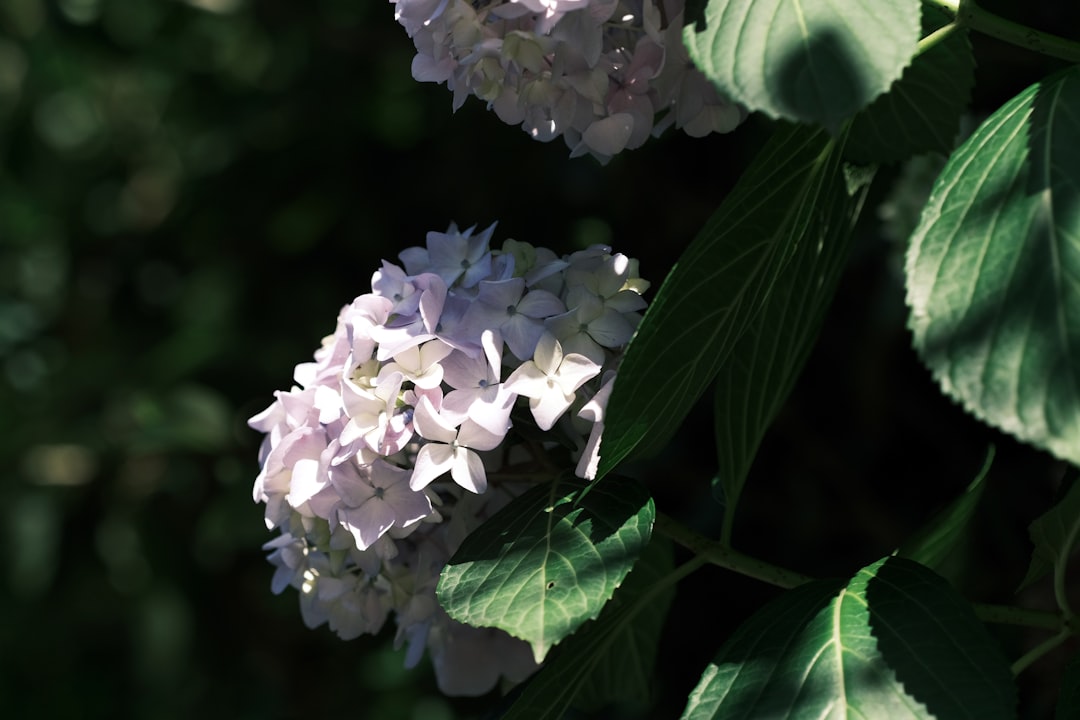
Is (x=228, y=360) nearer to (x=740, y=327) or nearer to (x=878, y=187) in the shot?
(x=878, y=187)

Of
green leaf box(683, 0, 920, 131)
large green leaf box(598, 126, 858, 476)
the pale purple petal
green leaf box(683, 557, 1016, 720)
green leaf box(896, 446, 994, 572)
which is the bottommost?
green leaf box(896, 446, 994, 572)

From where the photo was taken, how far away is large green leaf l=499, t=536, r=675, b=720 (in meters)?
0.76

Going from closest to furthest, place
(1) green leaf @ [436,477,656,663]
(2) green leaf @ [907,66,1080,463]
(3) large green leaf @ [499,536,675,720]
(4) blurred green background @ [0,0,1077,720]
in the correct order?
(2) green leaf @ [907,66,1080,463] → (1) green leaf @ [436,477,656,663] → (3) large green leaf @ [499,536,675,720] → (4) blurred green background @ [0,0,1077,720]

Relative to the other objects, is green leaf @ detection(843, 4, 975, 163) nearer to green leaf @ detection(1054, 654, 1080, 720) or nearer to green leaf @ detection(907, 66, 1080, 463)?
green leaf @ detection(907, 66, 1080, 463)

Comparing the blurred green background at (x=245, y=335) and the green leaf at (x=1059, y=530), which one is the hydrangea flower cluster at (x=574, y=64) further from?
the blurred green background at (x=245, y=335)

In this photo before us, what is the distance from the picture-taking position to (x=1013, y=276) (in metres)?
0.54

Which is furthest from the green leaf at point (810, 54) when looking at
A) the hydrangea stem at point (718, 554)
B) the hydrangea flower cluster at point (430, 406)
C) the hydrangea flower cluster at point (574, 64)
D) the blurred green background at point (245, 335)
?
the blurred green background at point (245, 335)

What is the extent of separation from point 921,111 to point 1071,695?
390 mm

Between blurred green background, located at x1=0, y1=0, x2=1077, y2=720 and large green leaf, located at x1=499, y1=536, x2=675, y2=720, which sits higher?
large green leaf, located at x1=499, y1=536, x2=675, y2=720

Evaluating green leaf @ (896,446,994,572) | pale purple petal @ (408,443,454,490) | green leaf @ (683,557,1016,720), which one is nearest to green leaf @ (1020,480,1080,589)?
green leaf @ (896,446,994,572)

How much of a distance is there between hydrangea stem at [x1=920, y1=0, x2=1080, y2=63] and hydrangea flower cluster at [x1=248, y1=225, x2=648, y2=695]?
0.24m

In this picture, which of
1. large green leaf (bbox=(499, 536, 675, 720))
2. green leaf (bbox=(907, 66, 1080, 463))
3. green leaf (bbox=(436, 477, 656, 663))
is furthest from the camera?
large green leaf (bbox=(499, 536, 675, 720))

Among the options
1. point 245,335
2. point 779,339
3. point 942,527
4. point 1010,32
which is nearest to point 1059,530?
point 942,527

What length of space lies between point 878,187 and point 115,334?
217 cm
